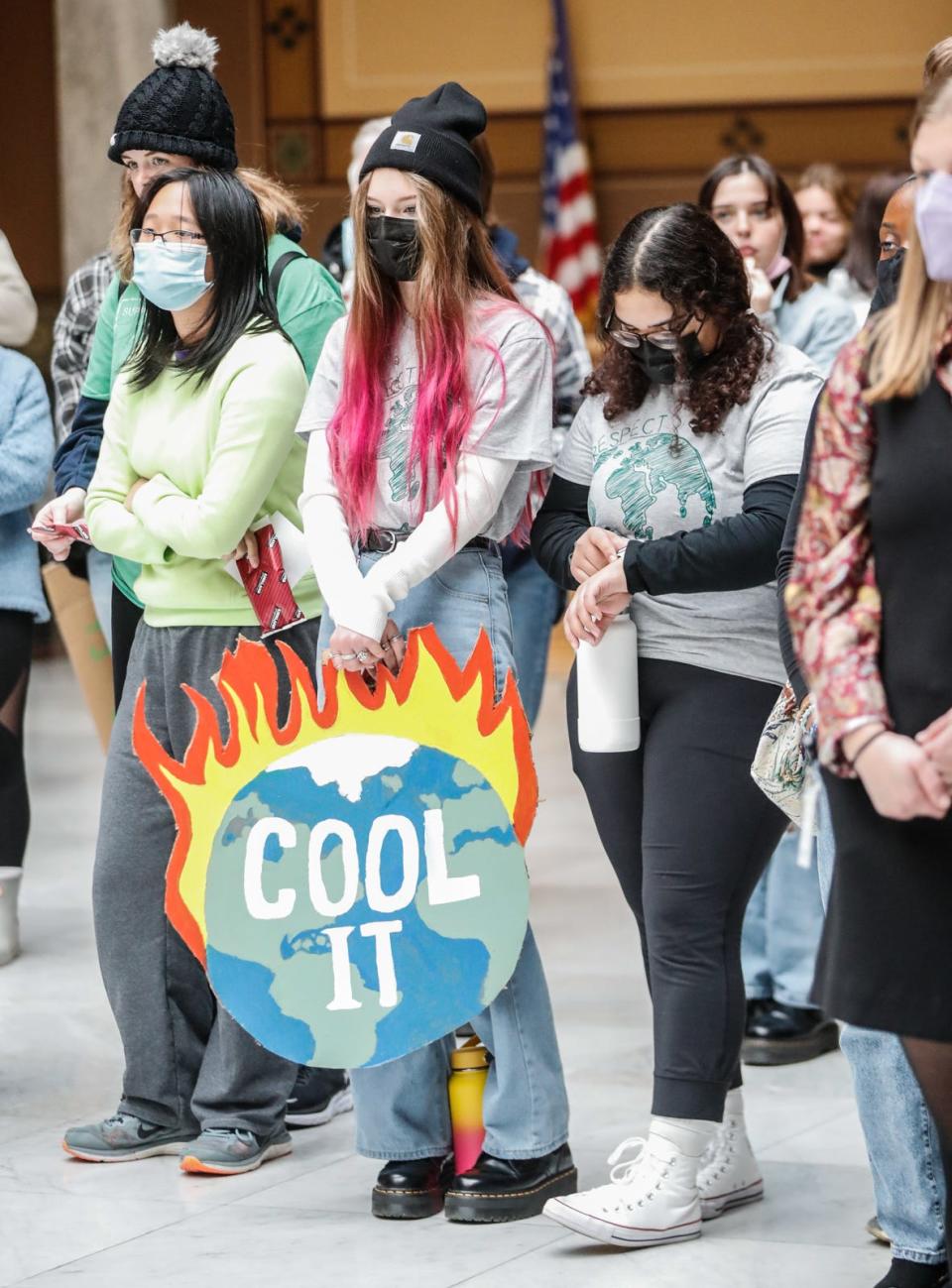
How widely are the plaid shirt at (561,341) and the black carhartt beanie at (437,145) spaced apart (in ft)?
4.41

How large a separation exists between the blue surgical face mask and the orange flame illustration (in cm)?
60

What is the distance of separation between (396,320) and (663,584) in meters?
0.61

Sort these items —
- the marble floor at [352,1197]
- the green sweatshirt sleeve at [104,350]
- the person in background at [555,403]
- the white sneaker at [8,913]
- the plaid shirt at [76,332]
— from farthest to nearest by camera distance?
the white sneaker at [8,913] < the person in background at [555,403] < the plaid shirt at [76,332] < the green sweatshirt sleeve at [104,350] < the marble floor at [352,1197]

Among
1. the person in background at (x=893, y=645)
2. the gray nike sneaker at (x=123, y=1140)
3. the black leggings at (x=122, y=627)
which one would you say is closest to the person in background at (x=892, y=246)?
the person in background at (x=893, y=645)

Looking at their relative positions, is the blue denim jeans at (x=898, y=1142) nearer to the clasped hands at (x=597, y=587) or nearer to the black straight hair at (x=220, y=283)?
the clasped hands at (x=597, y=587)

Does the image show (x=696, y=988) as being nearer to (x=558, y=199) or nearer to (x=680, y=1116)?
(x=680, y=1116)

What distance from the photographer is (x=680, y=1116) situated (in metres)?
2.86

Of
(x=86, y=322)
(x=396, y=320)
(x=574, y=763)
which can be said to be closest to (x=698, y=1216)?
(x=574, y=763)

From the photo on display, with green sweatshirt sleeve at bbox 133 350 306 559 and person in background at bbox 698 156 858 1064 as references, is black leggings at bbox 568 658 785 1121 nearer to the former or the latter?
green sweatshirt sleeve at bbox 133 350 306 559

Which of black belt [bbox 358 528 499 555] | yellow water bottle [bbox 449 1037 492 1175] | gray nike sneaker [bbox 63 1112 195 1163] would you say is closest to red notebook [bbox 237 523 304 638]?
black belt [bbox 358 528 499 555]

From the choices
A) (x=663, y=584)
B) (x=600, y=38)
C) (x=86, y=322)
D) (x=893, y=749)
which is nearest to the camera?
(x=893, y=749)

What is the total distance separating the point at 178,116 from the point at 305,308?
1.31 ft

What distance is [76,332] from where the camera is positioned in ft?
13.9

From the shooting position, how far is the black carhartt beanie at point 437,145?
298 centimetres
